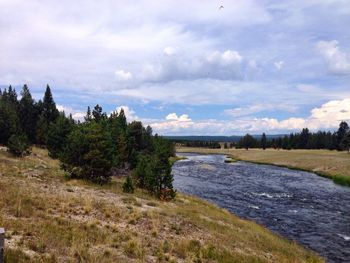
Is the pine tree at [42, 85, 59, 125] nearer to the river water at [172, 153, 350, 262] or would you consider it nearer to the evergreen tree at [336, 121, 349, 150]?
the river water at [172, 153, 350, 262]

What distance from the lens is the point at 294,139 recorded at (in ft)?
627

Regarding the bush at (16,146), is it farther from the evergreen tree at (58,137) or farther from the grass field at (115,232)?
the grass field at (115,232)

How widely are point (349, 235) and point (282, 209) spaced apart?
1139cm

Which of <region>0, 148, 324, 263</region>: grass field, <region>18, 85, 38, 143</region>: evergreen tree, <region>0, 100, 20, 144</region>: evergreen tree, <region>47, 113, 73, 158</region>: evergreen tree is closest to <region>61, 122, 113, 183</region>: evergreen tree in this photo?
<region>0, 148, 324, 263</region>: grass field

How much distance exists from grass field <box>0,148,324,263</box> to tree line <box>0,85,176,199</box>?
7.07 metres

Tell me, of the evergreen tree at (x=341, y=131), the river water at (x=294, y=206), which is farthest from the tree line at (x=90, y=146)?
the evergreen tree at (x=341, y=131)

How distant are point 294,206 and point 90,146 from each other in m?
24.1

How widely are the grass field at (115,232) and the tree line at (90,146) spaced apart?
7.07 metres

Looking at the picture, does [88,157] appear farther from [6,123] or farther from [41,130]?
[41,130]

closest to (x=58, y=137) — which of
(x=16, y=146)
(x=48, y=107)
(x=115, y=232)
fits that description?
(x=16, y=146)

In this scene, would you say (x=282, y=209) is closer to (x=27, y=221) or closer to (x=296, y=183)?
(x=296, y=183)

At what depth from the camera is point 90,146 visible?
133 ft

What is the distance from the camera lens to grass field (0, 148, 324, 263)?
51.3 ft

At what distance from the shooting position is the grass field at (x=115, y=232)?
51.3 feet
